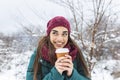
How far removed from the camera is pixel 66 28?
5.35 ft

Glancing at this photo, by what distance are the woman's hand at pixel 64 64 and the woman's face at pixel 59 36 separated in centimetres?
17

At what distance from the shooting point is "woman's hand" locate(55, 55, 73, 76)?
1.39 meters

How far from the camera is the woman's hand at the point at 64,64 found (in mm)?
1392

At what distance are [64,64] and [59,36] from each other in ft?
0.73

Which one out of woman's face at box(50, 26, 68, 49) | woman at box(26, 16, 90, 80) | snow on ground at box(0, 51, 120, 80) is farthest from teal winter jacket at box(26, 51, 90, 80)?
snow on ground at box(0, 51, 120, 80)

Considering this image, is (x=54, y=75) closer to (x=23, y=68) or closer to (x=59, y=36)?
(x=59, y=36)

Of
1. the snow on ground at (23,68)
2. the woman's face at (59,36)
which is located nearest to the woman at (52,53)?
the woman's face at (59,36)

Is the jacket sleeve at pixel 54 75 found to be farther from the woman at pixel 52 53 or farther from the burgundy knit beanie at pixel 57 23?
the burgundy knit beanie at pixel 57 23

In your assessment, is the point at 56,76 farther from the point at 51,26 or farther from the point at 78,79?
the point at 51,26

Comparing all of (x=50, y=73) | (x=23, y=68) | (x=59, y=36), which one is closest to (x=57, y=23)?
(x=59, y=36)

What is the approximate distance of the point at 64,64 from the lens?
55.5 inches

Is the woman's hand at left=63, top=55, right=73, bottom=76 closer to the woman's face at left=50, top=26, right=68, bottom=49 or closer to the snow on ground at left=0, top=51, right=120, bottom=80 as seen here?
the woman's face at left=50, top=26, right=68, bottom=49

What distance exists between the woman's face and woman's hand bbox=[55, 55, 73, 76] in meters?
0.17

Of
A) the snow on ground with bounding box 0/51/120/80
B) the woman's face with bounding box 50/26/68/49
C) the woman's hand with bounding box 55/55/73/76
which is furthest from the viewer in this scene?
the snow on ground with bounding box 0/51/120/80
